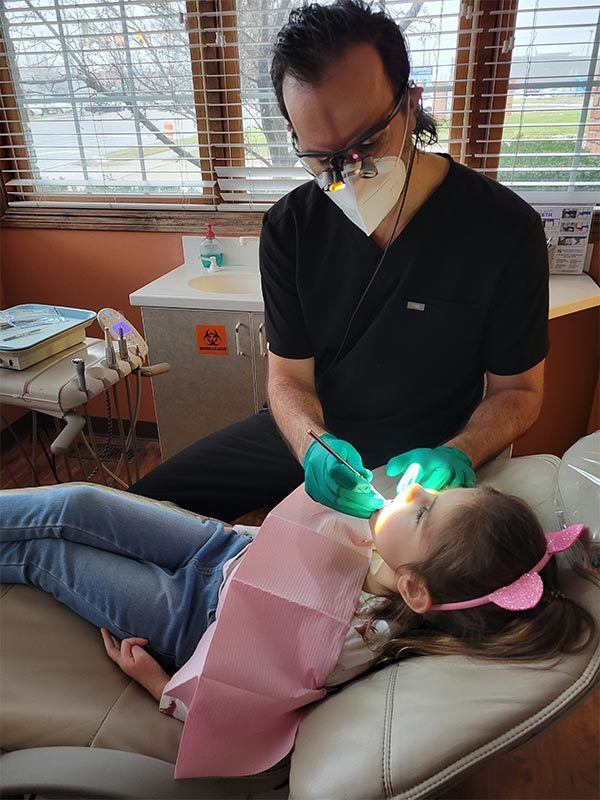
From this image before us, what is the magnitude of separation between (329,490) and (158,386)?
137 cm

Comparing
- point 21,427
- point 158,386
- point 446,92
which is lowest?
point 21,427

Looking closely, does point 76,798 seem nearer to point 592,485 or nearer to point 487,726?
point 487,726

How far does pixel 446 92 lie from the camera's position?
2.19 meters

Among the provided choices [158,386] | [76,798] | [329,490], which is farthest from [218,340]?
[76,798]

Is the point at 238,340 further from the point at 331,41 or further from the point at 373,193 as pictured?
the point at 331,41

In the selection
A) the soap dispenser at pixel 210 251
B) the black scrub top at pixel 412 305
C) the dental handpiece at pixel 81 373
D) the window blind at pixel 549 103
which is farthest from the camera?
the soap dispenser at pixel 210 251

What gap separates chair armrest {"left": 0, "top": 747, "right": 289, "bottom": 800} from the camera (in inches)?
31.3

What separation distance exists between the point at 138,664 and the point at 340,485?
0.50 meters

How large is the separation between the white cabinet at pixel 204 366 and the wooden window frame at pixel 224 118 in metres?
0.53

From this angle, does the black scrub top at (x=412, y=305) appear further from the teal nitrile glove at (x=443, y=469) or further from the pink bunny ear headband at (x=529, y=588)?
the pink bunny ear headband at (x=529, y=588)

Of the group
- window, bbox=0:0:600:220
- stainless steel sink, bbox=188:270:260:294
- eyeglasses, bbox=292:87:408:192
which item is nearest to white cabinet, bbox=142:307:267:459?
stainless steel sink, bbox=188:270:260:294

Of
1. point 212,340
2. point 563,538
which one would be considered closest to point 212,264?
point 212,340

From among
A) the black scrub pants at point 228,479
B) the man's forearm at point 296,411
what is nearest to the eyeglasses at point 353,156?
the man's forearm at point 296,411

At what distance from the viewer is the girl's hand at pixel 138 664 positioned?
1.08 m
